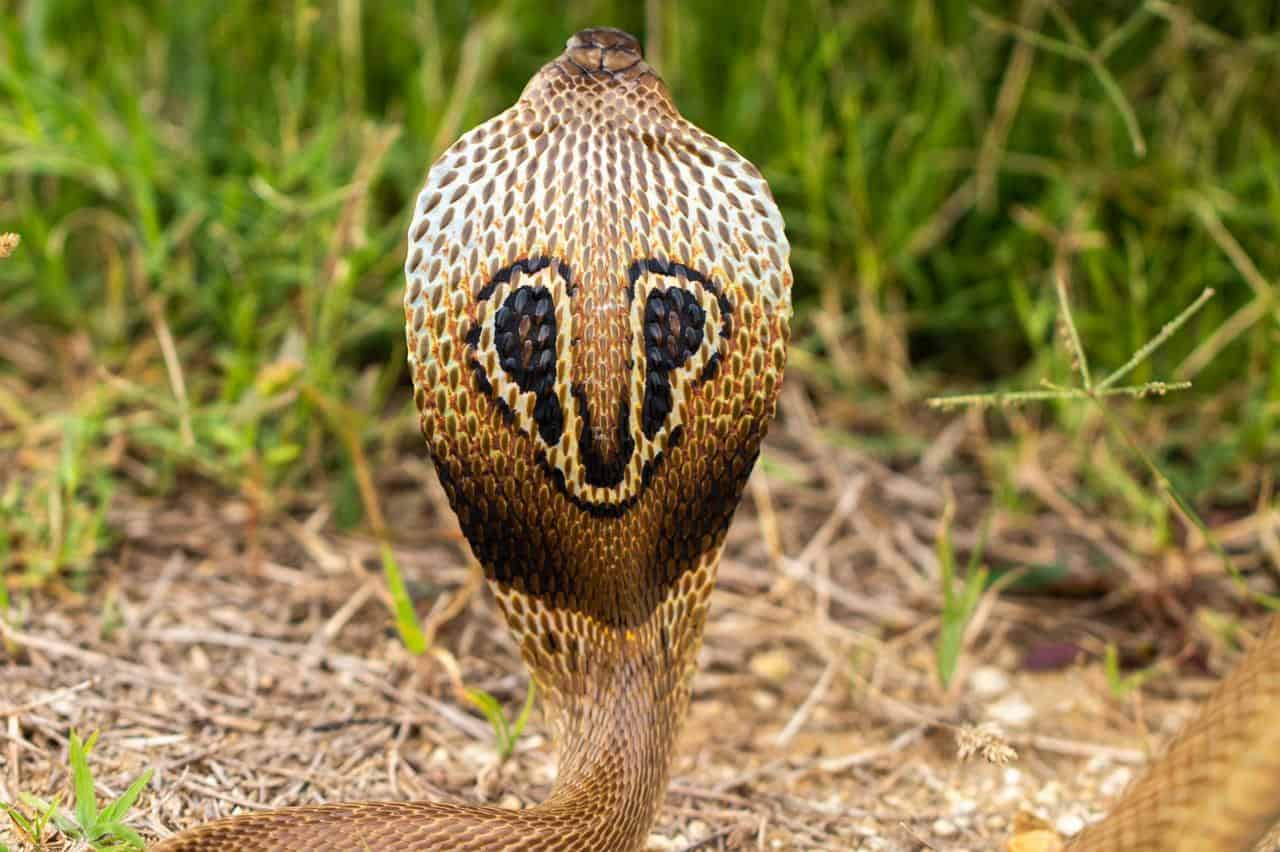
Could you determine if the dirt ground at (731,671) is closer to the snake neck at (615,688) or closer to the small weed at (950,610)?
the small weed at (950,610)

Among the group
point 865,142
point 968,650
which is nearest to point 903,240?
point 865,142

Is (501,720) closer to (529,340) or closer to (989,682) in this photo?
(529,340)

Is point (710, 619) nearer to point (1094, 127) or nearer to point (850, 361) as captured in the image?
point (850, 361)

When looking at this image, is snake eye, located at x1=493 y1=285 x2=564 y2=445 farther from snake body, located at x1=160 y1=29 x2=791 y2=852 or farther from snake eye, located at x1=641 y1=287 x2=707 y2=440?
snake eye, located at x1=641 y1=287 x2=707 y2=440

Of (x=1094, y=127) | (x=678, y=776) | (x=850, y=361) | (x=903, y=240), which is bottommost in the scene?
(x=678, y=776)

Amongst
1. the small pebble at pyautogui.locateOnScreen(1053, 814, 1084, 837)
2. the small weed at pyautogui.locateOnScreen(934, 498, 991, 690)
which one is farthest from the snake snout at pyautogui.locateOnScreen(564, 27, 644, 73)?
the small pebble at pyautogui.locateOnScreen(1053, 814, 1084, 837)
